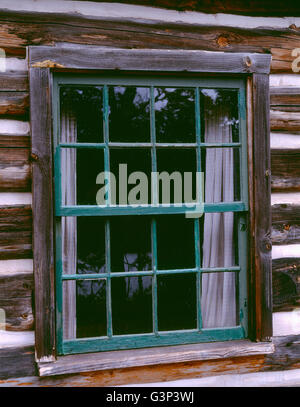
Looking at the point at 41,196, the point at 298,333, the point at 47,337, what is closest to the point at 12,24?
the point at 41,196

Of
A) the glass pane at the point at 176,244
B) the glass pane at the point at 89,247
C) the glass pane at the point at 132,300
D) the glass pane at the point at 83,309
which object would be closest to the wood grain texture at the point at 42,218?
the glass pane at the point at 83,309

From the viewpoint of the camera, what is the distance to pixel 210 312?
2.63 meters

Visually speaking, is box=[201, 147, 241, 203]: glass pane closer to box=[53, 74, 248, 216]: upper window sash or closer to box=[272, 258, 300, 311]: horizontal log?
box=[53, 74, 248, 216]: upper window sash

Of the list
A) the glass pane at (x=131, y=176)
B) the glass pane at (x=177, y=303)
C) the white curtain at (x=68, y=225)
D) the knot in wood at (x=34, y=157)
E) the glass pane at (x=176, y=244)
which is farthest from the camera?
the glass pane at (x=176, y=244)

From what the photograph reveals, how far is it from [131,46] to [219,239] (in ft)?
4.26

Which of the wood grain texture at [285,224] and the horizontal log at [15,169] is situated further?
the wood grain texture at [285,224]

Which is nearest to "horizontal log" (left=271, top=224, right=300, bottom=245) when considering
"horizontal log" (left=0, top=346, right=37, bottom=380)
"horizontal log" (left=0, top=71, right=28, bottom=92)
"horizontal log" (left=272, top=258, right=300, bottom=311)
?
"horizontal log" (left=272, top=258, right=300, bottom=311)

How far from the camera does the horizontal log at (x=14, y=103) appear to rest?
228 cm

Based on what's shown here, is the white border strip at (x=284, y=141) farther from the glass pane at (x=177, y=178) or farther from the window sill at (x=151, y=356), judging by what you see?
the window sill at (x=151, y=356)

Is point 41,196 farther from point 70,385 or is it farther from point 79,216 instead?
point 70,385

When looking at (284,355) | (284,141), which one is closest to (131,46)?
(284,141)

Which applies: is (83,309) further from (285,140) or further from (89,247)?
(285,140)

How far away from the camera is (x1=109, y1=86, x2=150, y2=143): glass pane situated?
260 centimetres

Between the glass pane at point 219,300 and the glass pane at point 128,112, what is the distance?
3.51 ft
